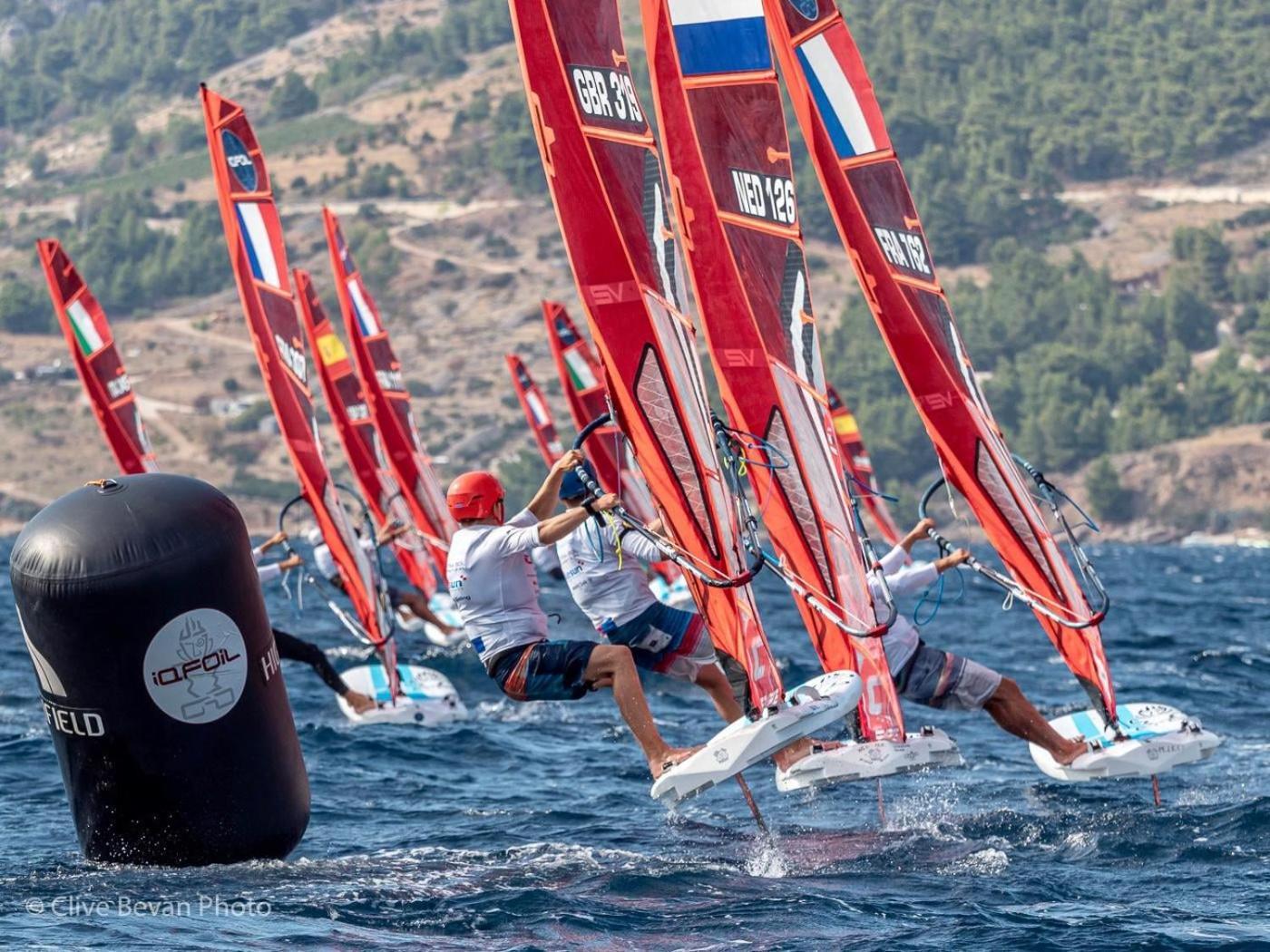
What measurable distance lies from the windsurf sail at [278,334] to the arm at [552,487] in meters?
6.99

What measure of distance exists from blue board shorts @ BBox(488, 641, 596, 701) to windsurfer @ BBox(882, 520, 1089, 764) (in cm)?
231

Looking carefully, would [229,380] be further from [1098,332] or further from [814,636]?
[814,636]

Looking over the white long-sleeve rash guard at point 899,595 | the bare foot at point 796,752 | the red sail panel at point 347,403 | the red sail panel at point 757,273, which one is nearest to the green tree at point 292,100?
the red sail panel at point 347,403

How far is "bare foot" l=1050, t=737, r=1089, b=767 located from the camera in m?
12.3

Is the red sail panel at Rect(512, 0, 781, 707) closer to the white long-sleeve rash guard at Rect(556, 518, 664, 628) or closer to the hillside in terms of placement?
the white long-sleeve rash guard at Rect(556, 518, 664, 628)

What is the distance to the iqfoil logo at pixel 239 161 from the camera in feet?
61.9

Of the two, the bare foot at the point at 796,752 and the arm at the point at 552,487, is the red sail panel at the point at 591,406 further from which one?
the arm at the point at 552,487

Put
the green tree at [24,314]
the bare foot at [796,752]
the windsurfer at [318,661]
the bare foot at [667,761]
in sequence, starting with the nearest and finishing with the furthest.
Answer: the bare foot at [667,761] < the bare foot at [796,752] < the windsurfer at [318,661] < the green tree at [24,314]

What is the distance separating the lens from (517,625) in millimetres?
10547

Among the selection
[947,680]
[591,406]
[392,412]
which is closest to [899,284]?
[947,680]

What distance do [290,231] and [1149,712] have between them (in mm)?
133799

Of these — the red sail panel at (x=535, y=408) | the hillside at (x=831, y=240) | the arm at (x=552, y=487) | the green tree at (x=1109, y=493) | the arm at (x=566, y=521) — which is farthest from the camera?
the hillside at (x=831, y=240)

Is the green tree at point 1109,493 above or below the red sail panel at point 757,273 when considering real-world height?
below

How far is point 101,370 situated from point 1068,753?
42.5 feet
